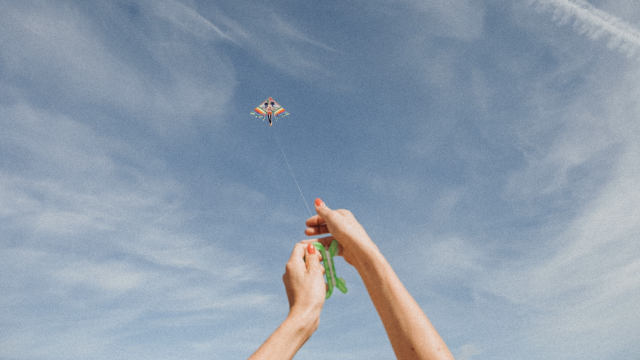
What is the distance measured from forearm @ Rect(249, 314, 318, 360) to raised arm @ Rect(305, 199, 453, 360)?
0.74 meters

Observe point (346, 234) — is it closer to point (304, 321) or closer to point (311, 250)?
point (311, 250)

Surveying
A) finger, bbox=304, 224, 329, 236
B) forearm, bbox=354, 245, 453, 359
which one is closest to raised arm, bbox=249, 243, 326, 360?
forearm, bbox=354, 245, 453, 359

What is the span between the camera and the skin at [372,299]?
3.33 meters

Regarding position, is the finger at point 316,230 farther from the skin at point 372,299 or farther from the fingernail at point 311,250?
the fingernail at point 311,250

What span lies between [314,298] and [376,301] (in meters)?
0.66

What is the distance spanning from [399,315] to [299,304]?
3.22 feet

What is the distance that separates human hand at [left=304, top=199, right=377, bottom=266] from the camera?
13.9 ft

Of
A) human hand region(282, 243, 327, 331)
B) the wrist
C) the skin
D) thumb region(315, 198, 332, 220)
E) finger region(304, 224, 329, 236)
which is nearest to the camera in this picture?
the skin

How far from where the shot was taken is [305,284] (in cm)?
396

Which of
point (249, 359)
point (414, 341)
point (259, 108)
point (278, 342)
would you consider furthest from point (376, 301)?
point (259, 108)

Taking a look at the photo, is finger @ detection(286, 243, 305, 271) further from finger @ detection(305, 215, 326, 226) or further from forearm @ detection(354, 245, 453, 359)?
finger @ detection(305, 215, 326, 226)

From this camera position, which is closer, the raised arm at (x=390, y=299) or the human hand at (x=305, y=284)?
the raised arm at (x=390, y=299)

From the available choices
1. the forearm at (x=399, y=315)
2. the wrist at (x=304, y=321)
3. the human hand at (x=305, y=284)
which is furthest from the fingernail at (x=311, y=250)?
the wrist at (x=304, y=321)

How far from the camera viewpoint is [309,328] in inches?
141
